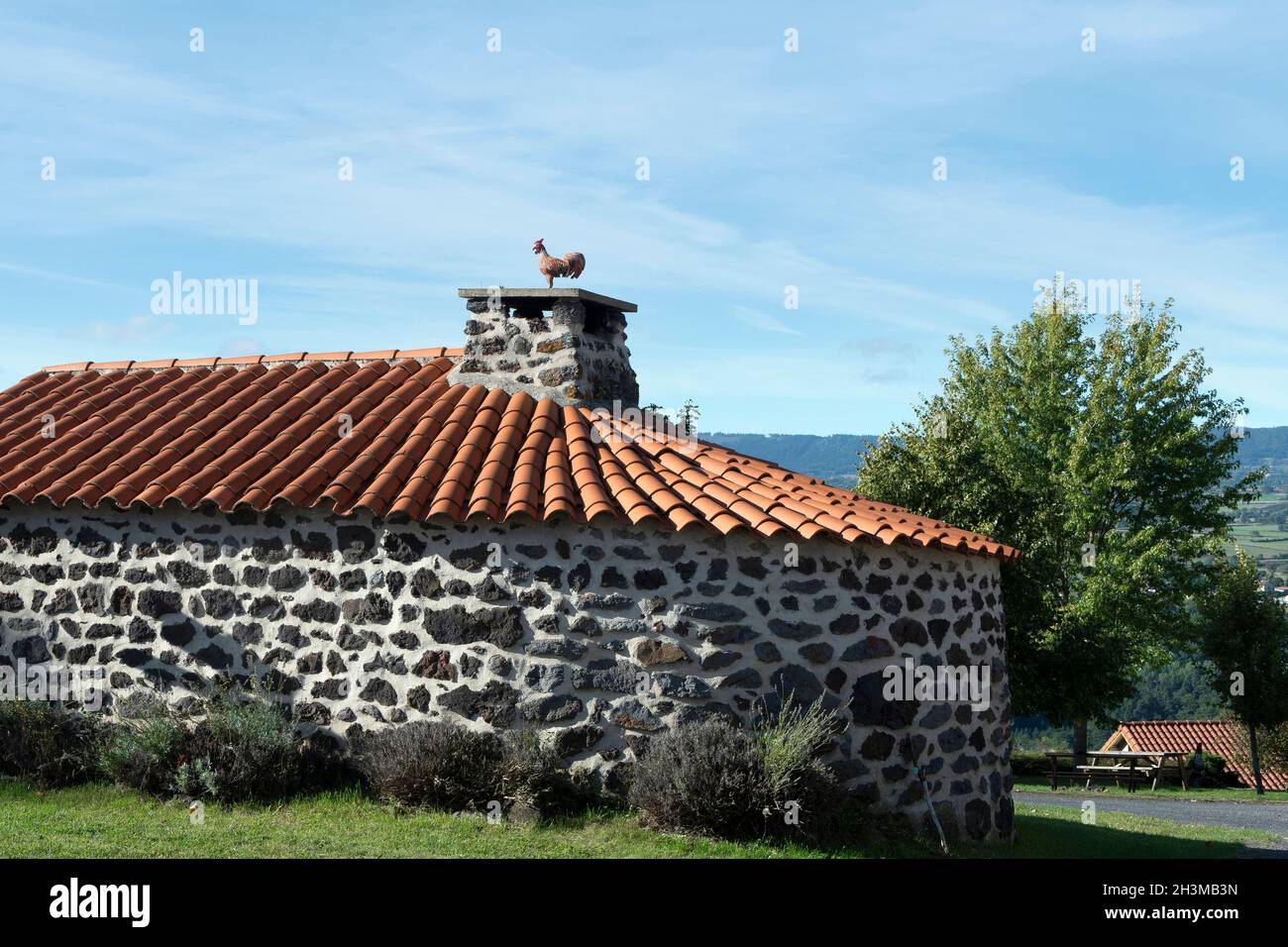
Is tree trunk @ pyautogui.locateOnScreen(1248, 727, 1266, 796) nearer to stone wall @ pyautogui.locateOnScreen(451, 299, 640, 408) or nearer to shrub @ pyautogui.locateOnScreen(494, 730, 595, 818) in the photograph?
stone wall @ pyautogui.locateOnScreen(451, 299, 640, 408)

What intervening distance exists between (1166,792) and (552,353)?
18.1 m

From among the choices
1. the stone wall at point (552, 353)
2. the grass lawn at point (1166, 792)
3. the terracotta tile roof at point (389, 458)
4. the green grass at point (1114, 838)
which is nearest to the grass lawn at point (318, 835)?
the green grass at point (1114, 838)

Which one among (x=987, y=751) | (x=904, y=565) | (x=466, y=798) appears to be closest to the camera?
(x=466, y=798)

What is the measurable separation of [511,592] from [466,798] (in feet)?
5.51

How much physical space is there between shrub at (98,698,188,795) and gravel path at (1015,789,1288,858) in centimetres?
1227

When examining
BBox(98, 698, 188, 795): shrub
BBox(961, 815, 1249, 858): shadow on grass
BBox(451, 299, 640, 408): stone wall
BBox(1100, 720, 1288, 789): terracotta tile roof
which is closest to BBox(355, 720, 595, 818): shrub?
BBox(98, 698, 188, 795): shrub

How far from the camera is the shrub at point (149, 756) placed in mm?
9391

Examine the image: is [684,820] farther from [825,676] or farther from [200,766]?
[200,766]

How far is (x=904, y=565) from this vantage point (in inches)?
379

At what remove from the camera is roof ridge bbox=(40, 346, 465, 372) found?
43.4 feet

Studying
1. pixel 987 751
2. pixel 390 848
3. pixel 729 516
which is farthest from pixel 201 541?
pixel 987 751

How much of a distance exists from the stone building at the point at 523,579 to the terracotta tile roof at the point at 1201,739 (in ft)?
73.4

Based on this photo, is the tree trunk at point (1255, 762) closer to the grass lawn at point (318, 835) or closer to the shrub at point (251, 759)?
the grass lawn at point (318, 835)
